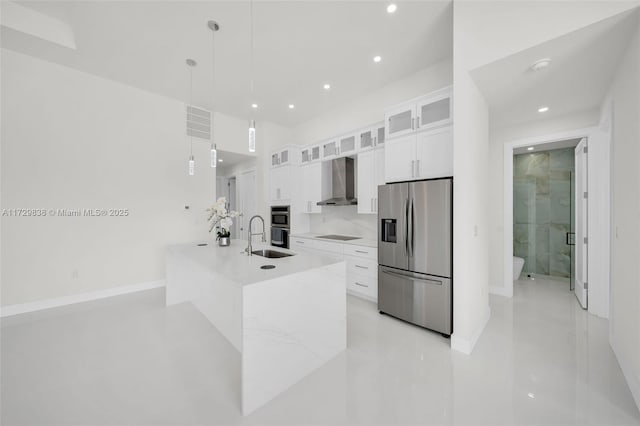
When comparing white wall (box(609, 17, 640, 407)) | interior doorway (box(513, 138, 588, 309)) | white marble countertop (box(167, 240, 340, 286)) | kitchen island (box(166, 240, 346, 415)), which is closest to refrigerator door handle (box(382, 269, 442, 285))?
kitchen island (box(166, 240, 346, 415))

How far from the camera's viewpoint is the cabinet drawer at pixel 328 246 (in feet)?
12.7

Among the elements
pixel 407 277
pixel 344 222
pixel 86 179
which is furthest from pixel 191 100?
pixel 407 277

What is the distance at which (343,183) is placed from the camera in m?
4.25

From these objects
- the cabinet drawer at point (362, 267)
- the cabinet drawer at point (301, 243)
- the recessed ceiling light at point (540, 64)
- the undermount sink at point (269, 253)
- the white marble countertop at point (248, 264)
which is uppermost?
the recessed ceiling light at point (540, 64)

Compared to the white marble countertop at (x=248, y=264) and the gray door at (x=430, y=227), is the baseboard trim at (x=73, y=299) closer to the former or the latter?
the white marble countertop at (x=248, y=264)

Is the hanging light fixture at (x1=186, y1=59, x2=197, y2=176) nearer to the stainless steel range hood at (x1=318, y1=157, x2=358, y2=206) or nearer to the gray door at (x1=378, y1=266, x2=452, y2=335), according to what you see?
the stainless steel range hood at (x1=318, y1=157, x2=358, y2=206)

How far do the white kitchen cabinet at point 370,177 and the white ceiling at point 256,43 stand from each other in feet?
3.91

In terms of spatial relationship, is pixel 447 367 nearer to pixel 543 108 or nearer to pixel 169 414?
pixel 169 414

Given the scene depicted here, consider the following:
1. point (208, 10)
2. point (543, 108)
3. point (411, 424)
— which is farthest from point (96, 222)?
point (543, 108)

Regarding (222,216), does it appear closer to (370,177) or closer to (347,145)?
(370,177)

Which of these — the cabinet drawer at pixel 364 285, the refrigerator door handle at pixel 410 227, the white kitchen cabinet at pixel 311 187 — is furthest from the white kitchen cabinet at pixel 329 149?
the cabinet drawer at pixel 364 285

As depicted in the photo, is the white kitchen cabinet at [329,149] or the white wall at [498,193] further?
the white kitchen cabinet at [329,149]

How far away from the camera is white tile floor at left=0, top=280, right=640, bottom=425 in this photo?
5.19 feet

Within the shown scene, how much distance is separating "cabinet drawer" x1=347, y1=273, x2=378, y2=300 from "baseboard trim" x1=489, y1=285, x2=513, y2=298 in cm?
202
